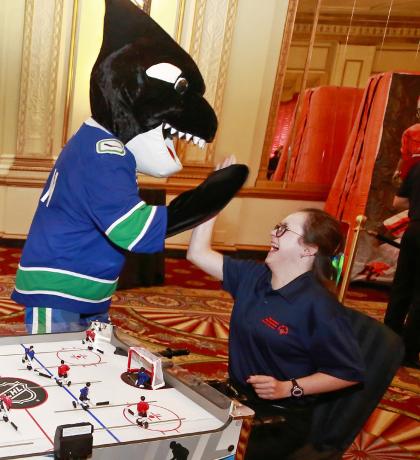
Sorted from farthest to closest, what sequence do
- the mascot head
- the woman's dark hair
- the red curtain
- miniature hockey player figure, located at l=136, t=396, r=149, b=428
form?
the red curtain < the mascot head < the woman's dark hair < miniature hockey player figure, located at l=136, t=396, r=149, b=428

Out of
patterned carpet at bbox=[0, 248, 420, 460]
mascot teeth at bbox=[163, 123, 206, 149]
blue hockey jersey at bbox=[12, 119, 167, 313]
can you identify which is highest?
mascot teeth at bbox=[163, 123, 206, 149]

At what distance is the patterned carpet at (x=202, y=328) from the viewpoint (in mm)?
2670

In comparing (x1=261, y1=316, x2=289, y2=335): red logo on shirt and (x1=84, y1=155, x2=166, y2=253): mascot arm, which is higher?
(x1=84, y1=155, x2=166, y2=253): mascot arm

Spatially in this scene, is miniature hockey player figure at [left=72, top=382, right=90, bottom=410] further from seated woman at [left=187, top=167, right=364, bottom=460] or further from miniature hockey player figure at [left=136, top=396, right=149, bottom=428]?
seated woman at [left=187, top=167, right=364, bottom=460]

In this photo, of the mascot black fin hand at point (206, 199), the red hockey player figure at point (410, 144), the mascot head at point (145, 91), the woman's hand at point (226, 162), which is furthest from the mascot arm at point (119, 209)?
the red hockey player figure at point (410, 144)

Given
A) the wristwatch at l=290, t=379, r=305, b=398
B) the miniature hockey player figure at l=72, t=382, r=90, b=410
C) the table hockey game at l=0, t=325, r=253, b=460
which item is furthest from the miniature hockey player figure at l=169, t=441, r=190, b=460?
the wristwatch at l=290, t=379, r=305, b=398

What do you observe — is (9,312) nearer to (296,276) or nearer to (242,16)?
(296,276)

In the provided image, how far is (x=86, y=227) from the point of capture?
187 centimetres

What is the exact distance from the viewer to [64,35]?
503cm

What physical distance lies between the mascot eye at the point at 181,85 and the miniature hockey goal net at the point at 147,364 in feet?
3.11

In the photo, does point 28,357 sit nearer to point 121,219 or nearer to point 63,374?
point 63,374

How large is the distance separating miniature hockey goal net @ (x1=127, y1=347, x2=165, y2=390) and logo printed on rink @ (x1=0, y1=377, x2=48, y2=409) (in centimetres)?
25

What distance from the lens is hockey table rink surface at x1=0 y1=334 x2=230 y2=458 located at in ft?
3.61

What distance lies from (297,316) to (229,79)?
418cm
